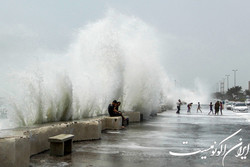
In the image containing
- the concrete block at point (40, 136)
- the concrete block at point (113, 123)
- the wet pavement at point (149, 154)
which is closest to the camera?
the wet pavement at point (149, 154)

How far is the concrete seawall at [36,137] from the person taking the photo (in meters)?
5.36

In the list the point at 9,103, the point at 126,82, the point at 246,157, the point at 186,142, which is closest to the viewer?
the point at 246,157

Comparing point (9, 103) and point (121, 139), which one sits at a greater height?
point (9, 103)

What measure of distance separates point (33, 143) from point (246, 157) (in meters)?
4.94

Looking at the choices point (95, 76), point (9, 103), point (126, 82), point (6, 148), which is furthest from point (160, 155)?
point (126, 82)

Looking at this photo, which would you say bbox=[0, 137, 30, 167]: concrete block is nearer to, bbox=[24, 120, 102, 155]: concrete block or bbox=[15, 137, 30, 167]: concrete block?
bbox=[15, 137, 30, 167]: concrete block

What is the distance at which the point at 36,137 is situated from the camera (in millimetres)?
7391

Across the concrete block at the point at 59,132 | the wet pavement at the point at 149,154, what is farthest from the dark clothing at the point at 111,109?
the wet pavement at the point at 149,154

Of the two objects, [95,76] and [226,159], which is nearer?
[226,159]

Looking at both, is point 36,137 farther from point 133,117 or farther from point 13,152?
point 133,117

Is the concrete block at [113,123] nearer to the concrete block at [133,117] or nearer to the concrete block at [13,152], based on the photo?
the concrete block at [133,117]

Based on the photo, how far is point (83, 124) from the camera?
31.9ft

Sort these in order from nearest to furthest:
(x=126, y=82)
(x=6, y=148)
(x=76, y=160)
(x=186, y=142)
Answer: (x=6, y=148) < (x=76, y=160) < (x=186, y=142) < (x=126, y=82)

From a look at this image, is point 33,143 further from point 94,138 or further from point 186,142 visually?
point 186,142
